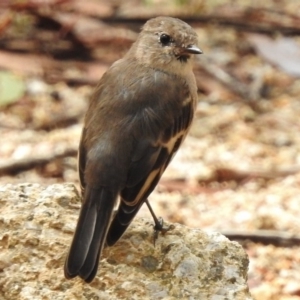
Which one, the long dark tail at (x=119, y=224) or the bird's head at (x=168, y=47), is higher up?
the bird's head at (x=168, y=47)

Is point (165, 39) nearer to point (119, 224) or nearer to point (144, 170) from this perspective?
point (144, 170)

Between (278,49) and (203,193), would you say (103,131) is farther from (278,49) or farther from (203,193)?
(278,49)

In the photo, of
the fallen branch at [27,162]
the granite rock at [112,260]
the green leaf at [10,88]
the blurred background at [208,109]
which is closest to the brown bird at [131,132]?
the granite rock at [112,260]

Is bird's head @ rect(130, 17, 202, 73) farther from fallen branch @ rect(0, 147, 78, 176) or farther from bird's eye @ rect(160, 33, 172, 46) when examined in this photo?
fallen branch @ rect(0, 147, 78, 176)

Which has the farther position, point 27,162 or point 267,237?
point 27,162

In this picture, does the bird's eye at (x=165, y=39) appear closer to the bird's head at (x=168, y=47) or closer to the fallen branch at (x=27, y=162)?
the bird's head at (x=168, y=47)

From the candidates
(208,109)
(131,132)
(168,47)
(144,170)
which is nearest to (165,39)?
(168,47)

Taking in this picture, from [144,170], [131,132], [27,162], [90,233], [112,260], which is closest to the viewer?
[90,233]
